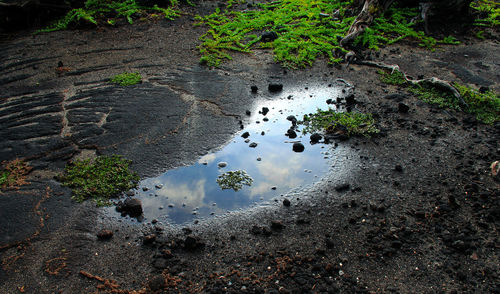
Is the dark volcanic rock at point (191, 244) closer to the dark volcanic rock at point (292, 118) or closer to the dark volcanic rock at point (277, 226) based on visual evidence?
the dark volcanic rock at point (277, 226)

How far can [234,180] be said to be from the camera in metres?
4.37

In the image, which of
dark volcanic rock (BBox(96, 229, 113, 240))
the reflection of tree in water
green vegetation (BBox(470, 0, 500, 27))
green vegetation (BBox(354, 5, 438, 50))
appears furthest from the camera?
green vegetation (BBox(470, 0, 500, 27))

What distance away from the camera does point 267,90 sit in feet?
20.5

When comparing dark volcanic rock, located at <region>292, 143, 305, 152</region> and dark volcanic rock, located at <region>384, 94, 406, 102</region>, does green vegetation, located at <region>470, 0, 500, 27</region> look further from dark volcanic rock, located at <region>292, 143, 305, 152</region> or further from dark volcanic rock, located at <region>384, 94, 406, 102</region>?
dark volcanic rock, located at <region>292, 143, 305, 152</region>

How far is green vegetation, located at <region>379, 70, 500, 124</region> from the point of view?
212 inches

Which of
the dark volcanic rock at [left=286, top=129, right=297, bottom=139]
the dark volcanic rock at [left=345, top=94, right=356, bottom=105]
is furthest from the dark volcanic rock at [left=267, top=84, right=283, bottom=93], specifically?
the dark volcanic rock at [left=286, top=129, right=297, bottom=139]

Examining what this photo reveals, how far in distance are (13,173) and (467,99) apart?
6334 mm

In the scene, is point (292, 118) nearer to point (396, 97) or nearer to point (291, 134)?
point (291, 134)

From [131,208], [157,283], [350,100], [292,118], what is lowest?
[157,283]

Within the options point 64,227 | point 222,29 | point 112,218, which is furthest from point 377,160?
point 222,29

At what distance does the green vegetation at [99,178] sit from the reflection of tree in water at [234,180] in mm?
994

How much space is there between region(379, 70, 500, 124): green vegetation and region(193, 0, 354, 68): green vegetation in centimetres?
177

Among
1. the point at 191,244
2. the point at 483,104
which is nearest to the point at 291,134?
the point at 191,244

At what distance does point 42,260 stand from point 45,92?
144 inches
